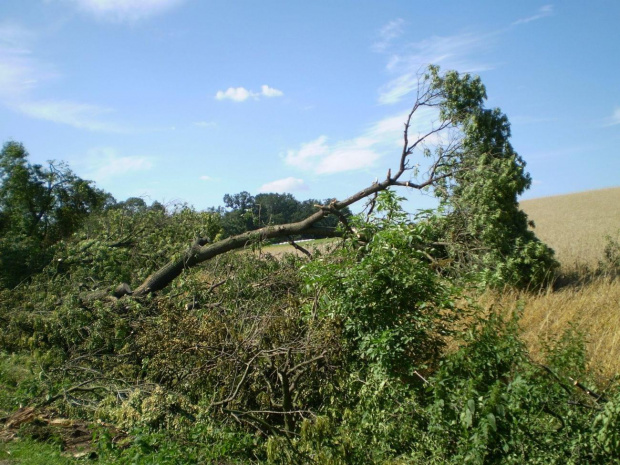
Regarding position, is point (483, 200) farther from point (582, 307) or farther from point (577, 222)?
point (577, 222)

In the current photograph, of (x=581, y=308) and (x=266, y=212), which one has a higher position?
(x=266, y=212)

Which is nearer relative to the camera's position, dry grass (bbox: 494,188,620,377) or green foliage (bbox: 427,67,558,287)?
dry grass (bbox: 494,188,620,377)

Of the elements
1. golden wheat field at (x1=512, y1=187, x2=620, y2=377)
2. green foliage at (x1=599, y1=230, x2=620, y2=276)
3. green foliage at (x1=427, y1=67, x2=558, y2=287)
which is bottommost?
golden wheat field at (x1=512, y1=187, x2=620, y2=377)

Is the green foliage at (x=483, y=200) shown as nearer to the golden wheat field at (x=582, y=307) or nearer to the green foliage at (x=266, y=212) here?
the golden wheat field at (x=582, y=307)

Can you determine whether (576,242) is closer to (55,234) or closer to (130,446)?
(130,446)

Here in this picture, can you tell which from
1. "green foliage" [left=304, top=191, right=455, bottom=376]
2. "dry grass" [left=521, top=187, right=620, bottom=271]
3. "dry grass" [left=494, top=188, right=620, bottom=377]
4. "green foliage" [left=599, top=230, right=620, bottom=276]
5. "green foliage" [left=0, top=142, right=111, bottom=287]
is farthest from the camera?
"green foliage" [left=0, top=142, right=111, bottom=287]

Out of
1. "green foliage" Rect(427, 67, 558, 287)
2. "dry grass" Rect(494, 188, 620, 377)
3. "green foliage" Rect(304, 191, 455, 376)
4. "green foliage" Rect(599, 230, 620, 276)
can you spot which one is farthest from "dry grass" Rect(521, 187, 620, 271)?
"green foliage" Rect(304, 191, 455, 376)

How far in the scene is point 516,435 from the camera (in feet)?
13.1

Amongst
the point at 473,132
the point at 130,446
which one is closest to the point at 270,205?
the point at 473,132

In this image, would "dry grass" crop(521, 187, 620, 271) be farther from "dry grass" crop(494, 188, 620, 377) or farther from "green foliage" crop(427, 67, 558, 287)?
"green foliage" crop(427, 67, 558, 287)

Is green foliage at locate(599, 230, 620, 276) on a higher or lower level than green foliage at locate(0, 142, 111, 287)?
lower

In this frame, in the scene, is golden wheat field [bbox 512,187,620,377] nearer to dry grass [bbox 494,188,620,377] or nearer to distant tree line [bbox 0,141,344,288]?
dry grass [bbox 494,188,620,377]

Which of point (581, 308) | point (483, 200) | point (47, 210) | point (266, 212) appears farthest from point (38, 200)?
point (581, 308)

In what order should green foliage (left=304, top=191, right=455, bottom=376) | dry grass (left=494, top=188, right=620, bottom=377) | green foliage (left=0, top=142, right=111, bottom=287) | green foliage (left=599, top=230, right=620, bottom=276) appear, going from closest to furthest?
green foliage (left=304, top=191, right=455, bottom=376), dry grass (left=494, top=188, right=620, bottom=377), green foliage (left=599, top=230, right=620, bottom=276), green foliage (left=0, top=142, right=111, bottom=287)
